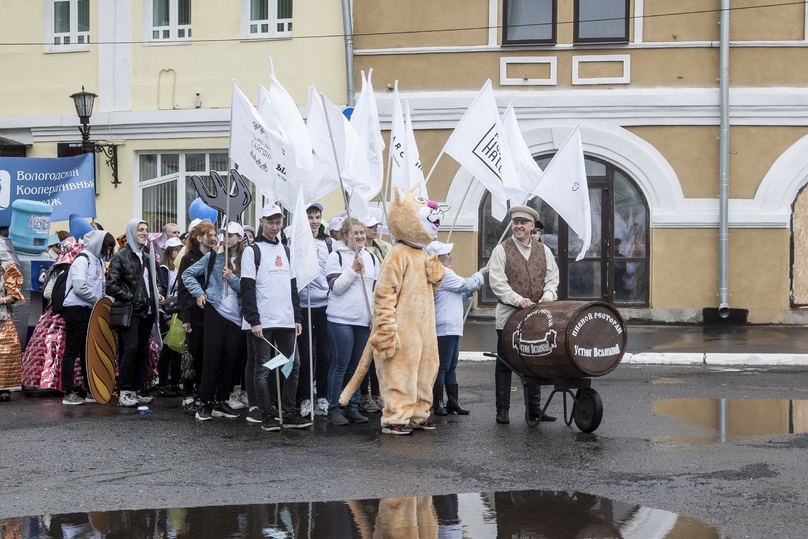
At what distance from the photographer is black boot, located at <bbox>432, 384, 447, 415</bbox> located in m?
10.1

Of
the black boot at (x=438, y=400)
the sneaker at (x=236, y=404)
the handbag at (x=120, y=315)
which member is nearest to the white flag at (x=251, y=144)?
the handbag at (x=120, y=315)

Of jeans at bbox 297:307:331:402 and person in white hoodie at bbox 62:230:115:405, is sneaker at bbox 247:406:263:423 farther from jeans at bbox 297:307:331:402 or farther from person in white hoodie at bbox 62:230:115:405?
person in white hoodie at bbox 62:230:115:405

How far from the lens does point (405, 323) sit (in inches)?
358

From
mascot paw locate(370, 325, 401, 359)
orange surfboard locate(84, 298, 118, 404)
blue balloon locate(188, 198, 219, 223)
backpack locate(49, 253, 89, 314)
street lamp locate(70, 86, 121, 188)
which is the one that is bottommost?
orange surfboard locate(84, 298, 118, 404)

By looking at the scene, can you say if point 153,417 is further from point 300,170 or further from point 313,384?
point 300,170

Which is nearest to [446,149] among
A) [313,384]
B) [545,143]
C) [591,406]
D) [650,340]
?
[313,384]

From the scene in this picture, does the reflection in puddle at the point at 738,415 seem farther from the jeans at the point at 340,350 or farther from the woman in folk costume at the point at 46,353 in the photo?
the woman in folk costume at the point at 46,353

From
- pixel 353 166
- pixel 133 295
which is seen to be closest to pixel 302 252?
pixel 353 166

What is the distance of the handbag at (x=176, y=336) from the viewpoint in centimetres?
1077

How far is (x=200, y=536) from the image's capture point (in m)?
5.95

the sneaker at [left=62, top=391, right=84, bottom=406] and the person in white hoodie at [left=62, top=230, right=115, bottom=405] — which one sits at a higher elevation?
the person in white hoodie at [left=62, top=230, right=115, bottom=405]

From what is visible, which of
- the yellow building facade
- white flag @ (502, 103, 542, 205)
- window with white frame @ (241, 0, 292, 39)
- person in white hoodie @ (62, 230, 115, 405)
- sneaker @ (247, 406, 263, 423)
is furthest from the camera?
window with white frame @ (241, 0, 292, 39)

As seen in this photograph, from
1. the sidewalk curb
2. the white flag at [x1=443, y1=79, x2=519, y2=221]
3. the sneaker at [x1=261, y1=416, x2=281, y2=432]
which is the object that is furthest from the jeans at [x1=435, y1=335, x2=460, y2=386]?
the sidewalk curb

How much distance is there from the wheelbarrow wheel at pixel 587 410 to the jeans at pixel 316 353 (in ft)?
7.25
